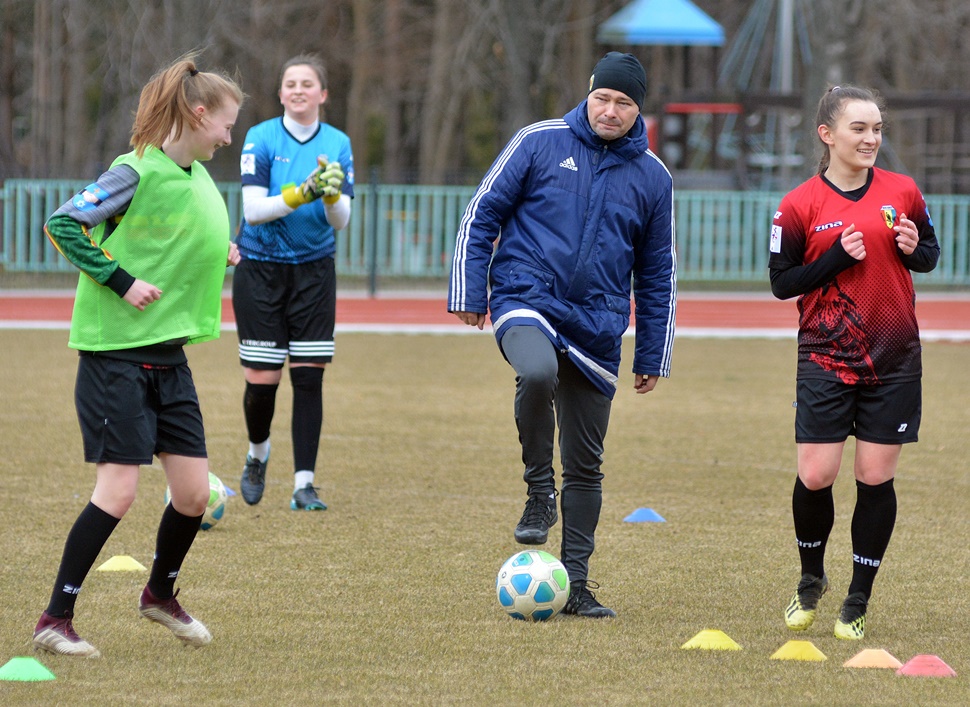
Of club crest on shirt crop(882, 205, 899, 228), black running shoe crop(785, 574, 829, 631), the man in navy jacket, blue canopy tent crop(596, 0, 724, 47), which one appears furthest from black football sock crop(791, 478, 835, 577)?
blue canopy tent crop(596, 0, 724, 47)

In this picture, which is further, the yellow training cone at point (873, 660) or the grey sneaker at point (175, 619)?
the grey sneaker at point (175, 619)

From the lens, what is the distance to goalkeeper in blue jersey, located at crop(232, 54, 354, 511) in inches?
280

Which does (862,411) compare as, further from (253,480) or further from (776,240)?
(253,480)

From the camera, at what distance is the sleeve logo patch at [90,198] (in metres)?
4.41

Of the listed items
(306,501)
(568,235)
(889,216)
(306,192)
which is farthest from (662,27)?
(889,216)

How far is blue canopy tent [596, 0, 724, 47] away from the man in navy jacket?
23.9 meters

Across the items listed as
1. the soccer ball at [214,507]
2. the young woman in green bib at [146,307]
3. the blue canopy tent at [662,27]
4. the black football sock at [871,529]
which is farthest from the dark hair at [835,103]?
the blue canopy tent at [662,27]

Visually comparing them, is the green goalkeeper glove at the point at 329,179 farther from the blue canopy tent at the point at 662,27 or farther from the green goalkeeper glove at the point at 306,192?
the blue canopy tent at the point at 662,27

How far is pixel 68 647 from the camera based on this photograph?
4.52m

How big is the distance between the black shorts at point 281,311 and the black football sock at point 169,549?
2.51 meters

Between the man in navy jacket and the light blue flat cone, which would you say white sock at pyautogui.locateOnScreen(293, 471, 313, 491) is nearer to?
the light blue flat cone

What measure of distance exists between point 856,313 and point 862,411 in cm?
33

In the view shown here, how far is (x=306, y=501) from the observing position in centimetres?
719

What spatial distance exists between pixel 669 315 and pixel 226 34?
1047 inches
